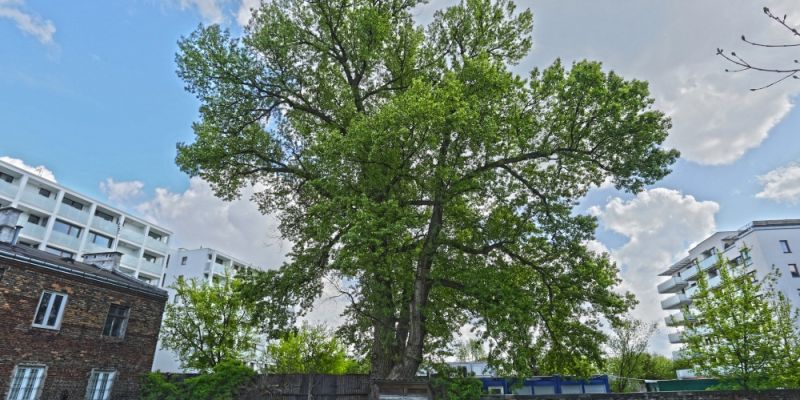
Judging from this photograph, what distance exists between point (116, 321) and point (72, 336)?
179 cm

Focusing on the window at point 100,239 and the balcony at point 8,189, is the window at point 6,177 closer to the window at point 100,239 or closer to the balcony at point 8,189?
the balcony at point 8,189

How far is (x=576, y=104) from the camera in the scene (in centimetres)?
1269

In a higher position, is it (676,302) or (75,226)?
(75,226)

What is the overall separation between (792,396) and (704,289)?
28.8 feet

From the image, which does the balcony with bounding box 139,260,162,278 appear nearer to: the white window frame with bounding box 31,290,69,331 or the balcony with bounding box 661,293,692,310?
the white window frame with bounding box 31,290,69,331

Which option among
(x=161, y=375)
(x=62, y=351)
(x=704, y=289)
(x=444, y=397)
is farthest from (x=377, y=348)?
(x=704, y=289)

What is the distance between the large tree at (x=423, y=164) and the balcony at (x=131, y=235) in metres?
32.4

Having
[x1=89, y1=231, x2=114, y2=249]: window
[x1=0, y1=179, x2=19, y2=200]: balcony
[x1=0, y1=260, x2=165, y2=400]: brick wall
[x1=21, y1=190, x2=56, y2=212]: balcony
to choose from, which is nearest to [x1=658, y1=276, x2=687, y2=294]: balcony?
[x1=0, y1=260, x2=165, y2=400]: brick wall

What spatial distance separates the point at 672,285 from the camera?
53.3 metres

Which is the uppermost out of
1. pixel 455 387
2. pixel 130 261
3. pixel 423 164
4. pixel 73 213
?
pixel 73 213

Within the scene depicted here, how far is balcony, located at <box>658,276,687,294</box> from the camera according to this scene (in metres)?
52.0

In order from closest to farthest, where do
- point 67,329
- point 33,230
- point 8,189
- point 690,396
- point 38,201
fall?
point 690,396, point 67,329, point 8,189, point 33,230, point 38,201

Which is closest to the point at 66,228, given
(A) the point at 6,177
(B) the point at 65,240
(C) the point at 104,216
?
(B) the point at 65,240

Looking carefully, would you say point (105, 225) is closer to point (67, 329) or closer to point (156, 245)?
point (156, 245)
